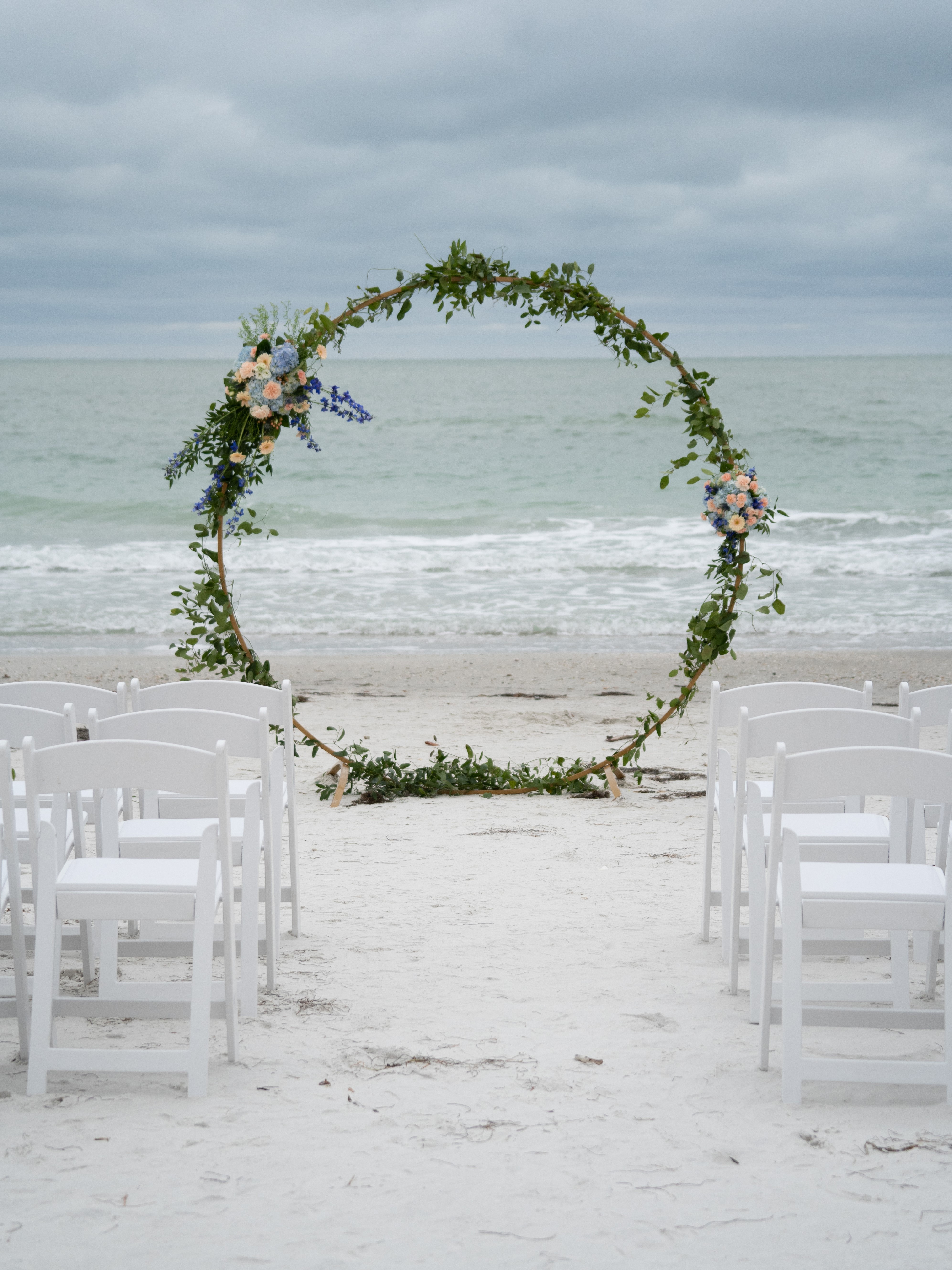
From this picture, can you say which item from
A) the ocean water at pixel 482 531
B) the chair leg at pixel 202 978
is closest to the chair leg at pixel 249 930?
the chair leg at pixel 202 978

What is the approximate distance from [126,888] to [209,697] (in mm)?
1090

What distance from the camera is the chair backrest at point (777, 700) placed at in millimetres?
3662

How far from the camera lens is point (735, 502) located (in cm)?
531

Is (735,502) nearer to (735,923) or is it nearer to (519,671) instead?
(735,923)

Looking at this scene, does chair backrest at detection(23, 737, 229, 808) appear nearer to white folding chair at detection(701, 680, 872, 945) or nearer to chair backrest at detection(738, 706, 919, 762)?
chair backrest at detection(738, 706, 919, 762)

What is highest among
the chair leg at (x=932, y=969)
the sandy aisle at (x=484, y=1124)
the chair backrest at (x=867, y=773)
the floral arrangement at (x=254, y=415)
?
the floral arrangement at (x=254, y=415)

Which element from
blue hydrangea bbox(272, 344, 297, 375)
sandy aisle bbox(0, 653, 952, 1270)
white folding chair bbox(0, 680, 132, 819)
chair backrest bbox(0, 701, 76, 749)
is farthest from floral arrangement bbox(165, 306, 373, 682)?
chair backrest bbox(0, 701, 76, 749)

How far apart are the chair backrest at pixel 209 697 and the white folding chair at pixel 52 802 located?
27cm

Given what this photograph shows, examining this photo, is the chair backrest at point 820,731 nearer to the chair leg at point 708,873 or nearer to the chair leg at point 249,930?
the chair leg at point 708,873

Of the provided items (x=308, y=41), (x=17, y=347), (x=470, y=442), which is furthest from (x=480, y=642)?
(x=17, y=347)

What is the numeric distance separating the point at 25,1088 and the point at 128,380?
62.3m

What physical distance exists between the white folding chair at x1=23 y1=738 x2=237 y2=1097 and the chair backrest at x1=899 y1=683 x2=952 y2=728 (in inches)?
82.9

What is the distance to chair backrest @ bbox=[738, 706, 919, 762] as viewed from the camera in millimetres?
2943

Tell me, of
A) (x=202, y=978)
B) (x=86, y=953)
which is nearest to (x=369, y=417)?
(x=86, y=953)
